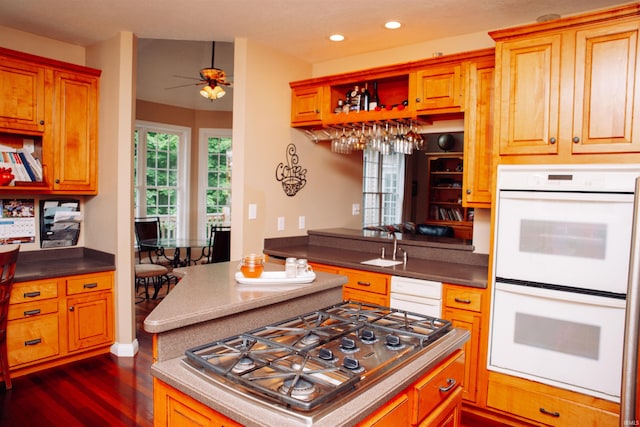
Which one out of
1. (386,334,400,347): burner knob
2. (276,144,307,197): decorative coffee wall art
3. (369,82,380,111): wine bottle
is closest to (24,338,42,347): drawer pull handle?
(276,144,307,197): decorative coffee wall art

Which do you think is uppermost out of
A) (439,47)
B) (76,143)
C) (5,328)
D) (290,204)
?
(439,47)

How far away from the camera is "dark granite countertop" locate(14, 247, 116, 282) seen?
131 inches

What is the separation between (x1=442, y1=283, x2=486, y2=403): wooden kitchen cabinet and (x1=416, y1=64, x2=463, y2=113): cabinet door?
1373mm

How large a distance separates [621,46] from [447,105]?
44.5 inches

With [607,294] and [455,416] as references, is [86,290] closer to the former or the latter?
[455,416]

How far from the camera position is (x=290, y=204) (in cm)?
421

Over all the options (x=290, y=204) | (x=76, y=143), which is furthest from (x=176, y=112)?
(x=290, y=204)

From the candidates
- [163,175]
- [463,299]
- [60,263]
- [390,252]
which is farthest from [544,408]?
[163,175]

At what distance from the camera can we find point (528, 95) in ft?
8.78

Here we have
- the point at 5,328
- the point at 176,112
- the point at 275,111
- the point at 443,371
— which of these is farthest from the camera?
the point at 176,112

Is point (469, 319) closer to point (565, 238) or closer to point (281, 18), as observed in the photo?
point (565, 238)

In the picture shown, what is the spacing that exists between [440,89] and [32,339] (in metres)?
3.74

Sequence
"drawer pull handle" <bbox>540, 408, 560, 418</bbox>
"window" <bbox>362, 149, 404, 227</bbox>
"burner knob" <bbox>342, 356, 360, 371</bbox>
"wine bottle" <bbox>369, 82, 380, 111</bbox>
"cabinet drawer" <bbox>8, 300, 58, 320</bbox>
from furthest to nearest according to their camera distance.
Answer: "window" <bbox>362, 149, 404, 227</bbox>
"wine bottle" <bbox>369, 82, 380, 111</bbox>
"cabinet drawer" <bbox>8, 300, 58, 320</bbox>
"drawer pull handle" <bbox>540, 408, 560, 418</bbox>
"burner knob" <bbox>342, 356, 360, 371</bbox>

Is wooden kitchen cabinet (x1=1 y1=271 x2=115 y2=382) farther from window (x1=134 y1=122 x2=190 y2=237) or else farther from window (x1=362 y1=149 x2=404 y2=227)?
window (x1=362 y1=149 x2=404 y2=227)
